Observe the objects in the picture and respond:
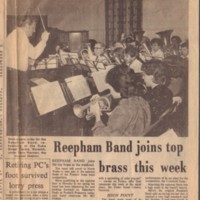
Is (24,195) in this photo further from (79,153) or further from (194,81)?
(194,81)

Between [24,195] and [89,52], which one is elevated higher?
[89,52]

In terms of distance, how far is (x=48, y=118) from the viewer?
1.50 ft

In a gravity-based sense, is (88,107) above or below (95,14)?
below

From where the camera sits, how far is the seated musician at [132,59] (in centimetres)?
45

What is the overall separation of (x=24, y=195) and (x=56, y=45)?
18cm

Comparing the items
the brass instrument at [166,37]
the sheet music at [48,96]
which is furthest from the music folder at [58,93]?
the brass instrument at [166,37]

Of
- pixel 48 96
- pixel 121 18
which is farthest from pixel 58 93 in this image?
pixel 121 18

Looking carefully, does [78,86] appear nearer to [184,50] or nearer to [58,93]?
[58,93]

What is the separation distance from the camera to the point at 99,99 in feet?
1.49

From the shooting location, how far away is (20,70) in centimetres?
46

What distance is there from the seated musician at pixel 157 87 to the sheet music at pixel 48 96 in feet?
0.33

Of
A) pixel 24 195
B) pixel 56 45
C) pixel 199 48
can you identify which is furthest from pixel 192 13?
pixel 24 195

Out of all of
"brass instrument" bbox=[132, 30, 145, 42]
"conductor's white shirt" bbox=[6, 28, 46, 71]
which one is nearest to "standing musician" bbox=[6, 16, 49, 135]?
"conductor's white shirt" bbox=[6, 28, 46, 71]

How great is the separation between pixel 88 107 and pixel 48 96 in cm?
5
